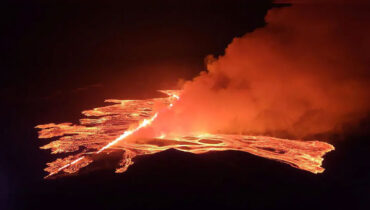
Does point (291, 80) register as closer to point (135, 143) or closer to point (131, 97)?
point (131, 97)

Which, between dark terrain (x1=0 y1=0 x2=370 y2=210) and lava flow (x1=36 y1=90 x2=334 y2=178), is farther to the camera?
lava flow (x1=36 y1=90 x2=334 y2=178)

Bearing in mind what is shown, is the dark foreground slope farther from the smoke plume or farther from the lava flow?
the smoke plume

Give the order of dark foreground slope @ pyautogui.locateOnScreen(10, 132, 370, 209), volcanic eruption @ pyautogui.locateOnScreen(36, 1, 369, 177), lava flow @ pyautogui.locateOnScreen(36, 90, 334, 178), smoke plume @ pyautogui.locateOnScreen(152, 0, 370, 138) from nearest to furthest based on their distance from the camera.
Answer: dark foreground slope @ pyautogui.locateOnScreen(10, 132, 370, 209), lava flow @ pyautogui.locateOnScreen(36, 90, 334, 178), volcanic eruption @ pyautogui.locateOnScreen(36, 1, 369, 177), smoke plume @ pyautogui.locateOnScreen(152, 0, 370, 138)

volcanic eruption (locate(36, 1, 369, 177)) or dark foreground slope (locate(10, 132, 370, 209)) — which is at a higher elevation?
volcanic eruption (locate(36, 1, 369, 177))

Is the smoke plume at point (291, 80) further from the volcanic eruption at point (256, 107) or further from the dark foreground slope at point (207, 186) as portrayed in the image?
the dark foreground slope at point (207, 186)

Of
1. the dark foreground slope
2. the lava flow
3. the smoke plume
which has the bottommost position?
the dark foreground slope

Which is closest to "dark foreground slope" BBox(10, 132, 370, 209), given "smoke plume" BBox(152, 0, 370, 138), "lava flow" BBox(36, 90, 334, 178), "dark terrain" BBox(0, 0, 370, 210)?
"dark terrain" BBox(0, 0, 370, 210)

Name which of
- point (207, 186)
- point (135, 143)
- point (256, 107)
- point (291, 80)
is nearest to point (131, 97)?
point (135, 143)

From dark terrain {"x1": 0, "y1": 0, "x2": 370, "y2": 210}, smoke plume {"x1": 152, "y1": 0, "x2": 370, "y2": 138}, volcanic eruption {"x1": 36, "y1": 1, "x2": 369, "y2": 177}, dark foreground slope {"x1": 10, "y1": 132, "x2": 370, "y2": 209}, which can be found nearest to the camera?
dark foreground slope {"x1": 10, "y1": 132, "x2": 370, "y2": 209}
